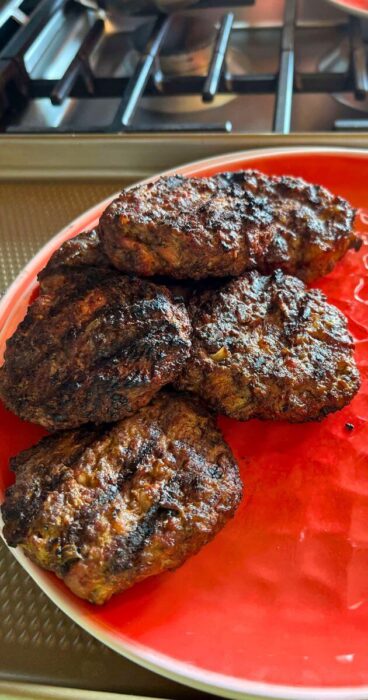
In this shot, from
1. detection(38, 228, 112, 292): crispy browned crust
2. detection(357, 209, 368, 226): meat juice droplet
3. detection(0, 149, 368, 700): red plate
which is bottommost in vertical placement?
detection(0, 149, 368, 700): red plate

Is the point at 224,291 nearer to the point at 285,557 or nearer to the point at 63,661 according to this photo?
the point at 285,557

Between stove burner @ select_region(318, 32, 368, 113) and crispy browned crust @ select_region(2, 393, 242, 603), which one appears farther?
stove burner @ select_region(318, 32, 368, 113)

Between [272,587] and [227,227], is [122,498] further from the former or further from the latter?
[227,227]

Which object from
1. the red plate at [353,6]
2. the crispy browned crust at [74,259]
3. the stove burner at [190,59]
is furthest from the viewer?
the stove burner at [190,59]

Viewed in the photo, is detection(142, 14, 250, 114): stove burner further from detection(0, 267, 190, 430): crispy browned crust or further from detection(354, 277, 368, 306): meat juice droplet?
detection(0, 267, 190, 430): crispy browned crust

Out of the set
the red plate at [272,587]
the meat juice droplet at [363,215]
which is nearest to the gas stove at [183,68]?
the meat juice droplet at [363,215]

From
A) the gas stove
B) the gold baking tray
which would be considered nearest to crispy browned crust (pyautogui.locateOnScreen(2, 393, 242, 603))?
the gold baking tray

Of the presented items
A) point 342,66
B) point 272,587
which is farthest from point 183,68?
point 272,587

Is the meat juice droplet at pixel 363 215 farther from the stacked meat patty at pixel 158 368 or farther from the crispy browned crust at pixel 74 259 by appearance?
the crispy browned crust at pixel 74 259
